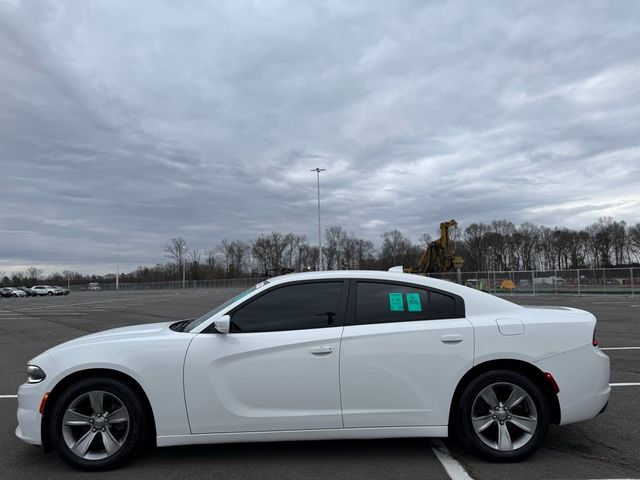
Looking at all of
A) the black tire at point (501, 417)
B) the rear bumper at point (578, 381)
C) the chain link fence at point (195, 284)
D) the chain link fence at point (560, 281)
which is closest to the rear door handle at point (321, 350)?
the black tire at point (501, 417)

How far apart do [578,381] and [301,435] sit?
237 centimetres

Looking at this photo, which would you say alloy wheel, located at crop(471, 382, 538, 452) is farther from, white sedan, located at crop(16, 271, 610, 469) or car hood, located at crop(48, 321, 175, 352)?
car hood, located at crop(48, 321, 175, 352)

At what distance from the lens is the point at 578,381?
424 centimetres

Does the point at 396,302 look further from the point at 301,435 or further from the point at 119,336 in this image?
the point at 119,336

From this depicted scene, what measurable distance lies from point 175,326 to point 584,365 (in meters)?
3.71

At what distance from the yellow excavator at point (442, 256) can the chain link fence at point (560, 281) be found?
748mm

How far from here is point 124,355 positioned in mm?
4125

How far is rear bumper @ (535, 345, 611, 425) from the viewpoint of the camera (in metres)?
4.21

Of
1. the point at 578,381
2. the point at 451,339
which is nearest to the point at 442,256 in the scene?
the point at 578,381

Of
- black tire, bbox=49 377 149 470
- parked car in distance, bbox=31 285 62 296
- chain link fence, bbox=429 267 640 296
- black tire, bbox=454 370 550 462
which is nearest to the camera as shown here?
black tire, bbox=49 377 149 470

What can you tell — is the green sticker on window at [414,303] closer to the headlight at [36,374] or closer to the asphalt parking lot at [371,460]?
the asphalt parking lot at [371,460]

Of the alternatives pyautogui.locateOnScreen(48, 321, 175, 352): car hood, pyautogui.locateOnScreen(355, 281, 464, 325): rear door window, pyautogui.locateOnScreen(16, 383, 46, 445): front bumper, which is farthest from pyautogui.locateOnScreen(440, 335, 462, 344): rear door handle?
pyautogui.locateOnScreen(16, 383, 46, 445): front bumper

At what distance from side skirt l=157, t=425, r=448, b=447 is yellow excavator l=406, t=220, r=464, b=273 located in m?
31.1

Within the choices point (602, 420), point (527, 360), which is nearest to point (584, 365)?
point (527, 360)
